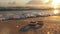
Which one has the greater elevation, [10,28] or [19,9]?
[19,9]

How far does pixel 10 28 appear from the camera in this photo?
951 millimetres

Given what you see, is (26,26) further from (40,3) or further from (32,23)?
(40,3)

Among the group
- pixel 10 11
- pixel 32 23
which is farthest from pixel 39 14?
pixel 10 11

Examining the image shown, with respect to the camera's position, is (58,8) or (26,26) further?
(58,8)

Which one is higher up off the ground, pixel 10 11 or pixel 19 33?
pixel 10 11

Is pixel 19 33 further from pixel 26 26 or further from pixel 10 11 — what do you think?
pixel 10 11

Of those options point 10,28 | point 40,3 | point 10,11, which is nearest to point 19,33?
point 10,28

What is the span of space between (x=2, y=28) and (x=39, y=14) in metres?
0.31

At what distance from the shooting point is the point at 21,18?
1.02 meters

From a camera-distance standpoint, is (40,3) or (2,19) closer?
(2,19)

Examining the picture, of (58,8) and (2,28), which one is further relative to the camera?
(58,8)

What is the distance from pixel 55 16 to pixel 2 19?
407mm

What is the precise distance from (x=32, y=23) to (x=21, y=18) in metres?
0.10

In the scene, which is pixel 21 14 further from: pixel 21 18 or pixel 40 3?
pixel 40 3
